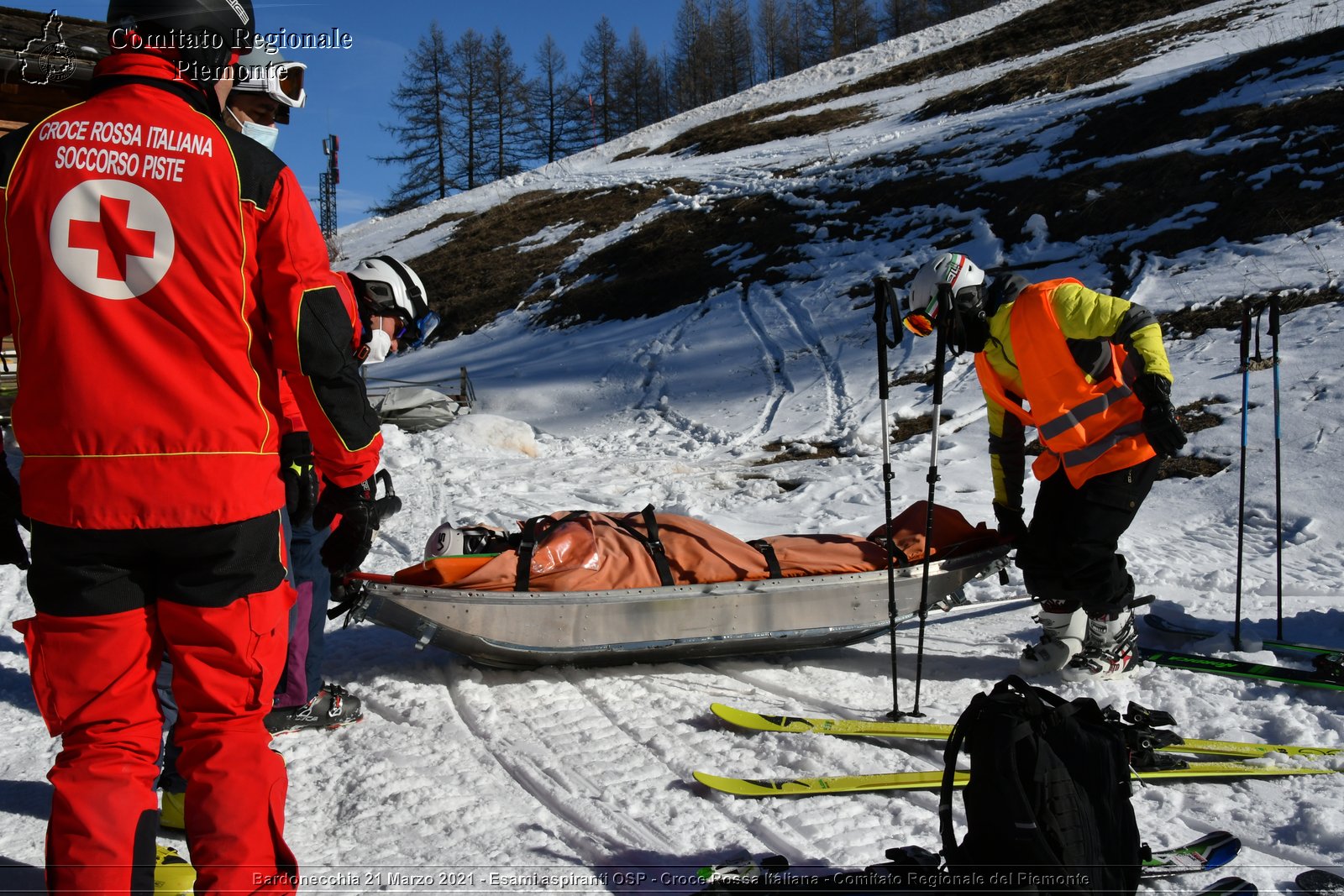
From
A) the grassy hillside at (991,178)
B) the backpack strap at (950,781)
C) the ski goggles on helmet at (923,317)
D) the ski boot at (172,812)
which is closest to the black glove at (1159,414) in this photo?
the ski goggles on helmet at (923,317)

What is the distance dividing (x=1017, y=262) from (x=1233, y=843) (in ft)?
33.3

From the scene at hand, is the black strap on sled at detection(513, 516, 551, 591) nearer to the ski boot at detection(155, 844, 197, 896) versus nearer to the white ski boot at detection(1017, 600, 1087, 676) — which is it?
the ski boot at detection(155, 844, 197, 896)

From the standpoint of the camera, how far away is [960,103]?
1998 cm

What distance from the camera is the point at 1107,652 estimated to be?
375cm

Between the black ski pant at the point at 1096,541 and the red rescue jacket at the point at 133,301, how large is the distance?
3240mm

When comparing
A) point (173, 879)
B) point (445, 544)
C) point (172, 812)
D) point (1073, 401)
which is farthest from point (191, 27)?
point (1073, 401)

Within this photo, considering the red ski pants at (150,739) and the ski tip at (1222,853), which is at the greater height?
the red ski pants at (150,739)

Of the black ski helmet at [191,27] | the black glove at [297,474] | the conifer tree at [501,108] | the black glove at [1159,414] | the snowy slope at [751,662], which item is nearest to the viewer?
the black ski helmet at [191,27]

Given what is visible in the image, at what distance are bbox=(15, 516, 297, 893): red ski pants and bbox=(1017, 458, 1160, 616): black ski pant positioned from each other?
10.5ft

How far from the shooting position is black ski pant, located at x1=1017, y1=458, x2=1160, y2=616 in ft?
12.2

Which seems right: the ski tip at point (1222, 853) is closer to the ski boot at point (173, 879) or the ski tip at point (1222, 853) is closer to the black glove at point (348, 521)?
the black glove at point (348, 521)

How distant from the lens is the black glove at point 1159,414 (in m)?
3.46

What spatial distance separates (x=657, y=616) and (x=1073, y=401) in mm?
1981

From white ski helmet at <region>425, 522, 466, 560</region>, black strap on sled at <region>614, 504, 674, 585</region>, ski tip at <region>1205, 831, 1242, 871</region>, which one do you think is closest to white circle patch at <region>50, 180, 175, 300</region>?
white ski helmet at <region>425, 522, 466, 560</region>
